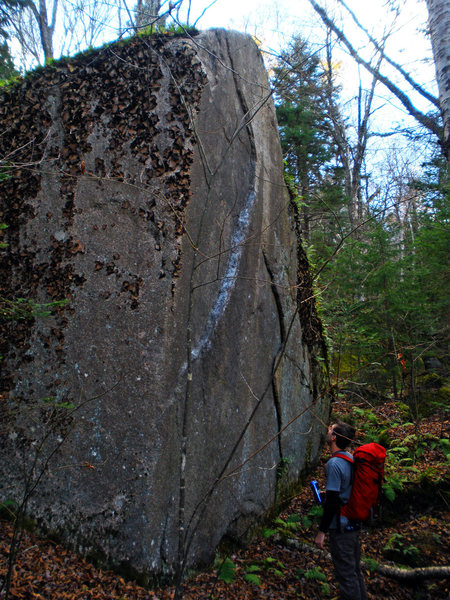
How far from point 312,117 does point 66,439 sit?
A: 47.8 feet

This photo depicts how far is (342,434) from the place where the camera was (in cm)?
Result: 402

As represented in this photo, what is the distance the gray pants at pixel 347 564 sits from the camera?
3.75 metres

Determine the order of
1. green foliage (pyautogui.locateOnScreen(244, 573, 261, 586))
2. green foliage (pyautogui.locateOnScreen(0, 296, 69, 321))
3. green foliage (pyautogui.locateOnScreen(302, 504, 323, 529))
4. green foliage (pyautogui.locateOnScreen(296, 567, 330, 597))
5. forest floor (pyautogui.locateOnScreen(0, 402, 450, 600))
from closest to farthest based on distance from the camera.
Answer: forest floor (pyautogui.locateOnScreen(0, 402, 450, 600)) < green foliage (pyautogui.locateOnScreen(0, 296, 69, 321)) < green foliage (pyautogui.locateOnScreen(244, 573, 261, 586)) < green foliage (pyautogui.locateOnScreen(296, 567, 330, 597)) < green foliage (pyautogui.locateOnScreen(302, 504, 323, 529))

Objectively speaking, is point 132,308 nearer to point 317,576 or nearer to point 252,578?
point 252,578

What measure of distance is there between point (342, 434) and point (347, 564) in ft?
3.85

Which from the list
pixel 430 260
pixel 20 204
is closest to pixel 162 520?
pixel 20 204

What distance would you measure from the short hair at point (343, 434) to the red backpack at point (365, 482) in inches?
3.9

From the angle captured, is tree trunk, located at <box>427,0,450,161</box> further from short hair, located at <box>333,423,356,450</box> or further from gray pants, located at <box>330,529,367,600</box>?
gray pants, located at <box>330,529,367,600</box>

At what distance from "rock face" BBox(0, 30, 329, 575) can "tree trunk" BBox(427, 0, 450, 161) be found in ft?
6.95

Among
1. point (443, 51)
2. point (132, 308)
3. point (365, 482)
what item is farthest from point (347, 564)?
point (443, 51)

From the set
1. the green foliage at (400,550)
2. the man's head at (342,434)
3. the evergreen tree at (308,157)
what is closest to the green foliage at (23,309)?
the man's head at (342,434)

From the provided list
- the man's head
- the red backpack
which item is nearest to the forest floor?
the red backpack

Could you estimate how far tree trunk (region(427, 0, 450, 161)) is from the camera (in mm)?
4398

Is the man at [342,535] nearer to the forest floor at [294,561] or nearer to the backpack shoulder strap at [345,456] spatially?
the backpack shoulder strap at [345,456]
